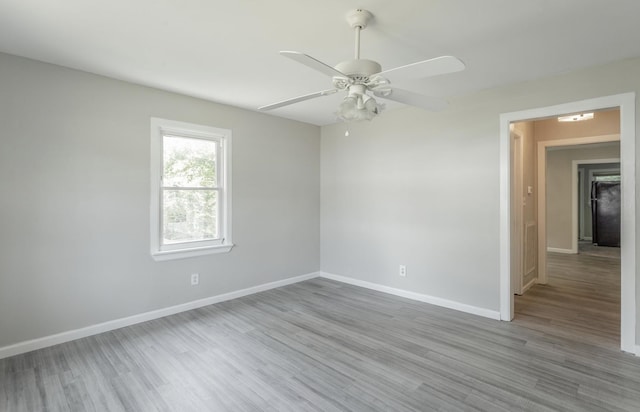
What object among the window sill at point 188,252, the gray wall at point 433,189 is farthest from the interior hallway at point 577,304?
the window sill at point 188,252

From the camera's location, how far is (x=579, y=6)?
6.38 feet

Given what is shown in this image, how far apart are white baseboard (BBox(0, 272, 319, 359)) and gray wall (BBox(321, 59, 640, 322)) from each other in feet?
5.53

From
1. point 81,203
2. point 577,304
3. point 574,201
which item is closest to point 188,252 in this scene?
point 81,203

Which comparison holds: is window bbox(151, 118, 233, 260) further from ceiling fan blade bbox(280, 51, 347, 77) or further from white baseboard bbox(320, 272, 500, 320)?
ceiling fan blade bbox(280, 51, 347, 77)

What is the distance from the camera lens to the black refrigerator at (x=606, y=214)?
839cm

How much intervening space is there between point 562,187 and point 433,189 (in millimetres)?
5605

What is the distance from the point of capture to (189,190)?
382 centimetres

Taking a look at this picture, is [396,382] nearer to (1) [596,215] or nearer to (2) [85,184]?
(2) [85,184]

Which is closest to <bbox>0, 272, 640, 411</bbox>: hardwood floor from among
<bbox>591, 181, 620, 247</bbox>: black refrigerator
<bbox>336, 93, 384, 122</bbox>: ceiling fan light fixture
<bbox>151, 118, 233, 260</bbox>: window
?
<bbox>151, 118, 233, 260</bbox>: window

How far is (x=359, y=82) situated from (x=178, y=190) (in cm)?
268

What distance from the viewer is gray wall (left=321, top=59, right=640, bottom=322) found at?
3.34m

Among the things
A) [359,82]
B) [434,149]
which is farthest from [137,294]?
[434,149]

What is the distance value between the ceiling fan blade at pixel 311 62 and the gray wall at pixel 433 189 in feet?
7.89

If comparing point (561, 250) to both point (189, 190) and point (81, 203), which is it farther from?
point (81, 203)
